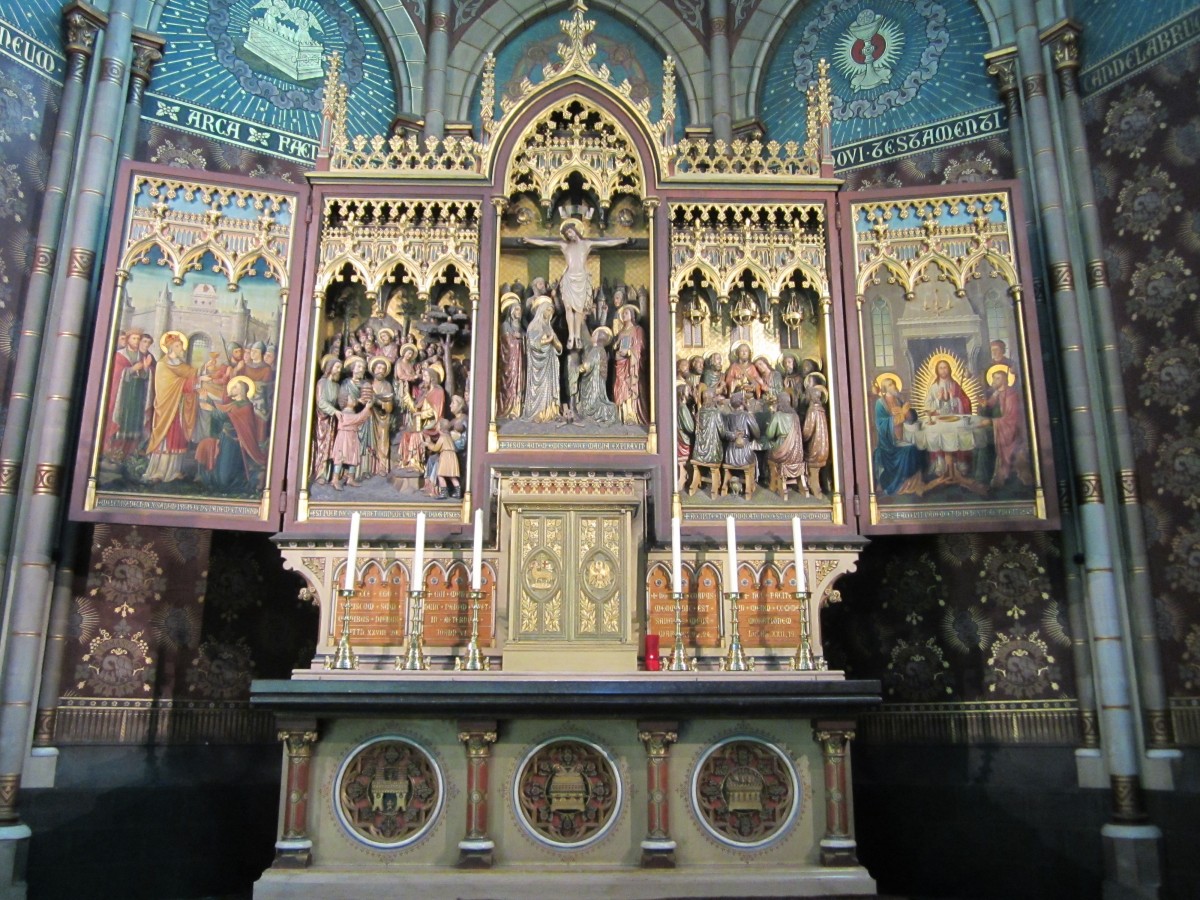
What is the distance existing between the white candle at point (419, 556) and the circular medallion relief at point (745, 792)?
8.26ft

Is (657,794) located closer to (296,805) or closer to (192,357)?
(296,805)

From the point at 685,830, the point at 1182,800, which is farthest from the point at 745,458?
the point at 1182,800

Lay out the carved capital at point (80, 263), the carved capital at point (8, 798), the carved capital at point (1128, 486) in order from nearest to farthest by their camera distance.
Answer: the carved capital at point (8, 798), the carved capital at point (1128, 486), the carved capital at point (80, 263)

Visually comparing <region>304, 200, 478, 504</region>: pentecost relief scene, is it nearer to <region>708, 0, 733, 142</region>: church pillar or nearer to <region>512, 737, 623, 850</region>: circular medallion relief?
<region>512, 737, 623, 850</region>: circular medallion relief

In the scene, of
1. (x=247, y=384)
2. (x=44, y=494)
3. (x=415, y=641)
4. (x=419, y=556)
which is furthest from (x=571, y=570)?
(x=44, y=494)

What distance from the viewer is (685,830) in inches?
303

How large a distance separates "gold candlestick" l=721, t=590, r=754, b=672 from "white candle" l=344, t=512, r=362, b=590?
2905 mm

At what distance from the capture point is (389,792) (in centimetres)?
770

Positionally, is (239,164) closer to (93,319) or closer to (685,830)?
(93,319)

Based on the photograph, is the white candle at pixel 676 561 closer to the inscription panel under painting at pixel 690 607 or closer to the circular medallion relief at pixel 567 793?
the inscription panel under painting at pixel 690 607

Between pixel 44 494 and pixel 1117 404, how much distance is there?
9693 millimetres

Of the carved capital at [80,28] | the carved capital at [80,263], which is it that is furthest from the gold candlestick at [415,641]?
the carved capital at [80,28]

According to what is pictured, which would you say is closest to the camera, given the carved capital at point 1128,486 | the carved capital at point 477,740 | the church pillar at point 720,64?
the carved capital at point 477,740

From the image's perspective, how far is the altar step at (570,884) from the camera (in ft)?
23.7
